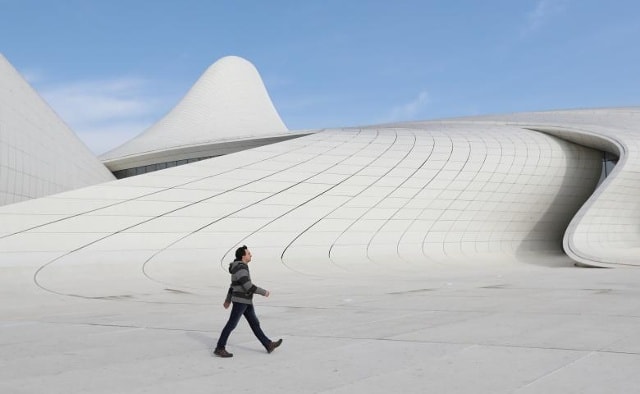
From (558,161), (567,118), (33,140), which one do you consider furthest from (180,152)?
(567,118)

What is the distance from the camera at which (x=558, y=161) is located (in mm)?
24031

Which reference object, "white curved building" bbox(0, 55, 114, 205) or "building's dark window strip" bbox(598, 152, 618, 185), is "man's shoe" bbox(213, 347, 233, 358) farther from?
"building's dark window strip" bbox(598, 152, 618, 185)

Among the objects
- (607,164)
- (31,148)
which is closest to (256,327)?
(31,148)

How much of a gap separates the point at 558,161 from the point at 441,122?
875 centimetres

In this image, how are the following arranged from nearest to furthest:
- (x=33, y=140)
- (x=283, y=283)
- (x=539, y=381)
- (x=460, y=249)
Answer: (x=539, y=381)
(x=283, y=283)
(x=33, y=140)
(x=460, y=249)

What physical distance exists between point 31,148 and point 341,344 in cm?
1275

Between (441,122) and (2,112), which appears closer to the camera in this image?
(2,112)

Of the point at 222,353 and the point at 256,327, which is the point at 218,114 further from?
the point at 222,353

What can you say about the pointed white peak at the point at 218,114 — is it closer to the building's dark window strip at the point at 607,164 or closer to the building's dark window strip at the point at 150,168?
the building's dark window strip at the point at 150,168

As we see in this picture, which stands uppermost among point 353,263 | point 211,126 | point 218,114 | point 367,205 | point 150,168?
point 218,114

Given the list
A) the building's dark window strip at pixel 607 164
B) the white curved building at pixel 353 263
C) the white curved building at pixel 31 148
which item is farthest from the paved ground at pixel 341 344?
the building's dark window strip at pixel 607 164

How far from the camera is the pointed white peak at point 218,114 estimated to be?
31859 mm

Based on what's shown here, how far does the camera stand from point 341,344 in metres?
5.38

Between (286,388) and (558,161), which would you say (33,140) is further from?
(558,161)
